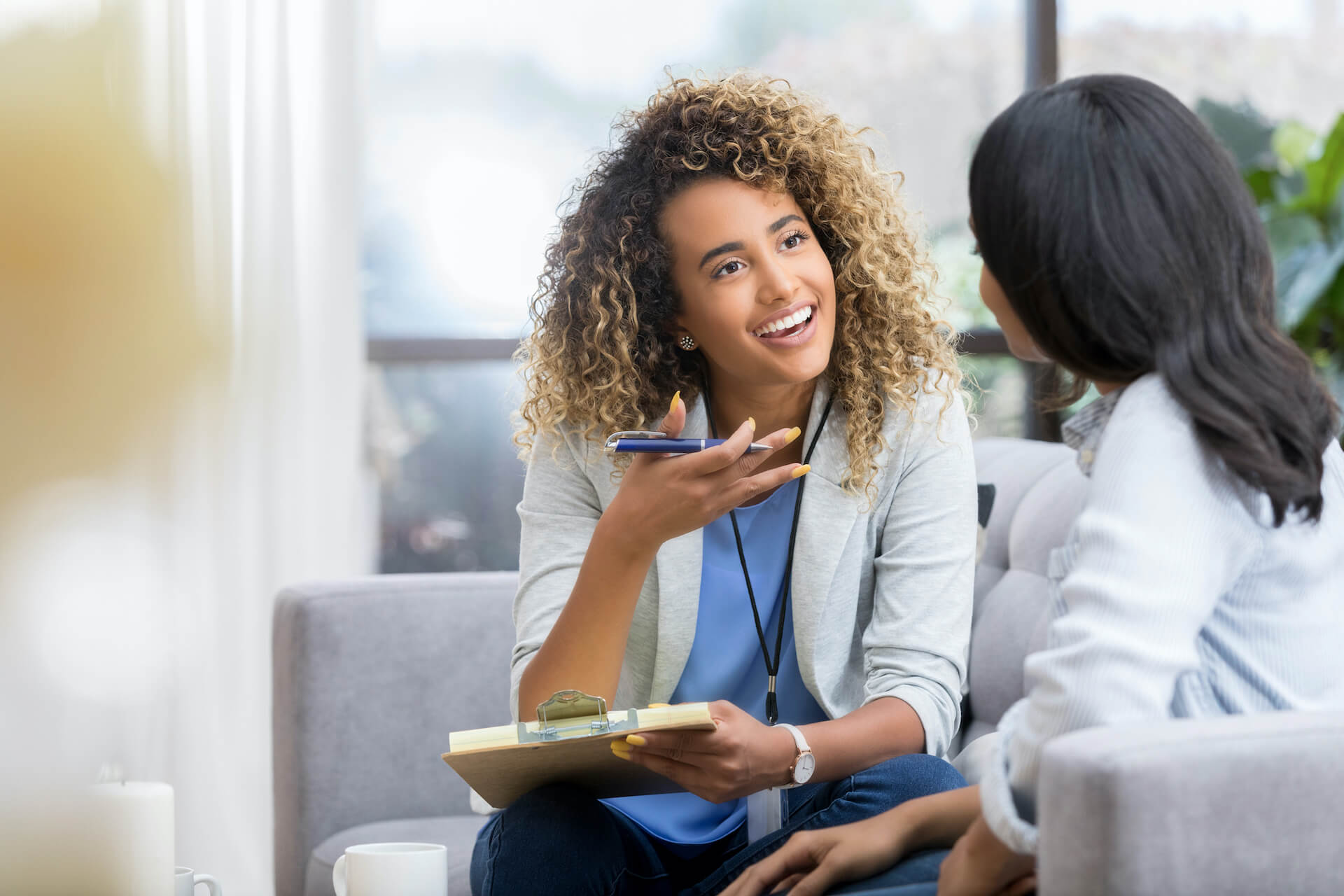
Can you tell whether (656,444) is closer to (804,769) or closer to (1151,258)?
(804,769)

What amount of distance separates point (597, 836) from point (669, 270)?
661 millimetres

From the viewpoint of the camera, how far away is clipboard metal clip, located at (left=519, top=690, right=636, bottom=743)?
0.97 meters

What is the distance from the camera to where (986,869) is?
816mm

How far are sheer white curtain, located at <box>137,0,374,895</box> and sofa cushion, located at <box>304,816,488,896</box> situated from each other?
3.00ft

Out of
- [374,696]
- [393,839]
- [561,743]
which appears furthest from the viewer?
[374,696]

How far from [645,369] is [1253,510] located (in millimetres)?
801

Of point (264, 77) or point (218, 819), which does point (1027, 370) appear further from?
point (218, 819)

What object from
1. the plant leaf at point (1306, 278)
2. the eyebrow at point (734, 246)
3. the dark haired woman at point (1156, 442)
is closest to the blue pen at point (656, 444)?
the eyebrow at point (734, 246)

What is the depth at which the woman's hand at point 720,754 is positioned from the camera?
1029 mm

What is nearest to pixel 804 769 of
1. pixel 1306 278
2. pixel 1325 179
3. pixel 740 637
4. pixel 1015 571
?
pixel 740 637

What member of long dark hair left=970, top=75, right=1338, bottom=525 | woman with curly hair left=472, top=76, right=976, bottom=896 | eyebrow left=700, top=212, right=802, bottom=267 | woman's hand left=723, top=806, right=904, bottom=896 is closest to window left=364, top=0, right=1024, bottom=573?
woman with curly hair left=472, top=76, right=976, bottom=896

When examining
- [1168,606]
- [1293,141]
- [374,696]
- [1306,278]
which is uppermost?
[1293,141]

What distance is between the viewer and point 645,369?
144 cm

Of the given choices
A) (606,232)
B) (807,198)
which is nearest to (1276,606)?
(807,198)
